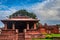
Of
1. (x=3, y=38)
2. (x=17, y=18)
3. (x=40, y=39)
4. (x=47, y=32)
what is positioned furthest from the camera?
(x=17, y=18)

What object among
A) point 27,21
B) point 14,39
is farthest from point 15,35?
point 27,21

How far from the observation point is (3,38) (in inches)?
1282

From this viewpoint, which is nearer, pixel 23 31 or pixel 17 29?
pixel 17 29

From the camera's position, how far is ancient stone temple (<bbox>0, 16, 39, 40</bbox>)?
3303 centimetres

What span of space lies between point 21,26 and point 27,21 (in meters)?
3.10

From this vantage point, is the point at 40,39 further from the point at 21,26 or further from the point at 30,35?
the point at 21,26

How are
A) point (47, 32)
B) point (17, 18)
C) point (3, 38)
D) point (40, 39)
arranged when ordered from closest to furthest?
point (40, 39), point (3, 38), point (47, 32), point (17, 18)

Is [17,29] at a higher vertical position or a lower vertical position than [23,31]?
higher

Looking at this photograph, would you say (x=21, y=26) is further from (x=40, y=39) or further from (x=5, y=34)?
(x=40, y=39)

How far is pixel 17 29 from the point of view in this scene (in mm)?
34188

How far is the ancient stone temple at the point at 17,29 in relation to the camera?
33.0 meters

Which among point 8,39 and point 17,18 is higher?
point 17,18

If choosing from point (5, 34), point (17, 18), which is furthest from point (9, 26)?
point (5, 34)

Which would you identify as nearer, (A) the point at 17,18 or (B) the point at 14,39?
(B) the point at 14,39
